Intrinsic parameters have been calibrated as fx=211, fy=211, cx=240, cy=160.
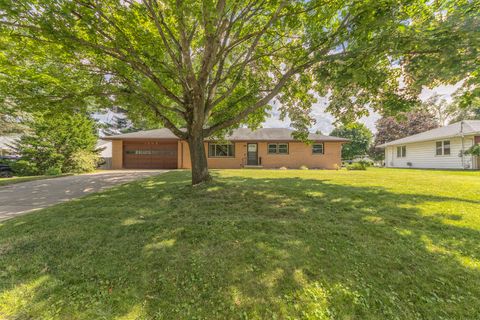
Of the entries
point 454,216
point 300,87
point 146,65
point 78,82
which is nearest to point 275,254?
point 454,216

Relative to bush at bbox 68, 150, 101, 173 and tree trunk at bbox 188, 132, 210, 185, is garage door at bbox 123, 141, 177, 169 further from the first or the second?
tree trunk at bbox 188, 132, 210, 185

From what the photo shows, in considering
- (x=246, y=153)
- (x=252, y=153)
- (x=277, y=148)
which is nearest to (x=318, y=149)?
(x=277, y=148)

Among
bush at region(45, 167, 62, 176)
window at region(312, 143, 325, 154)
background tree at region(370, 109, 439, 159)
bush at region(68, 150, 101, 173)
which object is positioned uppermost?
background tree at region(370, 109, 439, 159)

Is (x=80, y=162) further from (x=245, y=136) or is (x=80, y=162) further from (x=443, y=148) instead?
(x=443, y=148)

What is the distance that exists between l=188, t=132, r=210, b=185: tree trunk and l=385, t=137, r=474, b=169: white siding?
19.9 metres

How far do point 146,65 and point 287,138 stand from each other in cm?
1402

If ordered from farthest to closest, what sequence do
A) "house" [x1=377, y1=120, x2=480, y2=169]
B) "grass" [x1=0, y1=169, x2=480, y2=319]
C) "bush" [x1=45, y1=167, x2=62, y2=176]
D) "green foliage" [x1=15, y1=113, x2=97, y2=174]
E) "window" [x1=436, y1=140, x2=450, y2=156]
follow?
"window" [x1=436, y1=140, x2=450, y2=156]
"house" [x1=377, y1=120, x2=480, y2=169]
"green foliage" [x1=15, y1=113, x2=97, y2=174]
"bush" [x1=45, y1=167, x2=62, y2=176]
"grass" [x1=0, y1=169, x2=480, y2=319]

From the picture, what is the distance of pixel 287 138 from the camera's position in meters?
18.2

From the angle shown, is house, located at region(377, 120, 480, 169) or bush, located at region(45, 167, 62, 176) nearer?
bush, located at region(45, 167, 62, 176)

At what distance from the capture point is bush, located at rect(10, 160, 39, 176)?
12577 mm

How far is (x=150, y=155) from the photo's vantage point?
18453 mm

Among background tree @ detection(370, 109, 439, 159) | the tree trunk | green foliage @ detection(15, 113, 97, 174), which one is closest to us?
the tree trunk

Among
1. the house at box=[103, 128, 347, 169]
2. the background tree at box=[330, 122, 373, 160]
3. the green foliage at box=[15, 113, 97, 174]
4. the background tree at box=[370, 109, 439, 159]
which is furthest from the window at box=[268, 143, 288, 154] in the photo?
the background tree at box=[370, 109, 439, 159]

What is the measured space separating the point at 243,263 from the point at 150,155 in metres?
17.6
